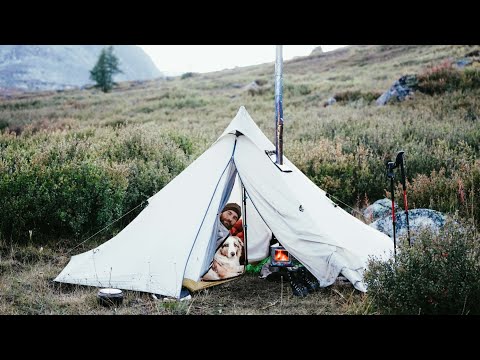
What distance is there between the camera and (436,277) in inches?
196

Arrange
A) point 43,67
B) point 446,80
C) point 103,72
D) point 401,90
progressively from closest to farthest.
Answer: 1. point 446,80
2. point 401,90
3. point 103,72
4. point 43,67

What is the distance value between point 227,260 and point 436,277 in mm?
2587

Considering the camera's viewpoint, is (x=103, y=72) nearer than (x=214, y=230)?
No

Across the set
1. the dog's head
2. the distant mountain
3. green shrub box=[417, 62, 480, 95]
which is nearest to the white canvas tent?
the dog's head

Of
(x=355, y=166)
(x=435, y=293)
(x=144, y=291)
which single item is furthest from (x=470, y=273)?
(x=355, y=166)

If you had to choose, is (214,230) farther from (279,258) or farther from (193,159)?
(193,159)

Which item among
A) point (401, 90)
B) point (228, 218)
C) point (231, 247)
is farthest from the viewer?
point (401, 90)

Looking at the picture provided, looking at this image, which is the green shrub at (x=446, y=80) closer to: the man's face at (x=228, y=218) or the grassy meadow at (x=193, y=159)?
the grassy meadow at (x=193, y=159)

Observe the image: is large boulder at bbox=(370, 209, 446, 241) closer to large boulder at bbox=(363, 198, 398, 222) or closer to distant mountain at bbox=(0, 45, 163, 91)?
large boulder at bbox=(363, 198, 398, 222)

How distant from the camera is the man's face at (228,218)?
265 inches

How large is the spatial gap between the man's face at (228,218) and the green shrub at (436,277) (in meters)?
2.26

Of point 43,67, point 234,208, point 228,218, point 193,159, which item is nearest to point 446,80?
point 193,159
